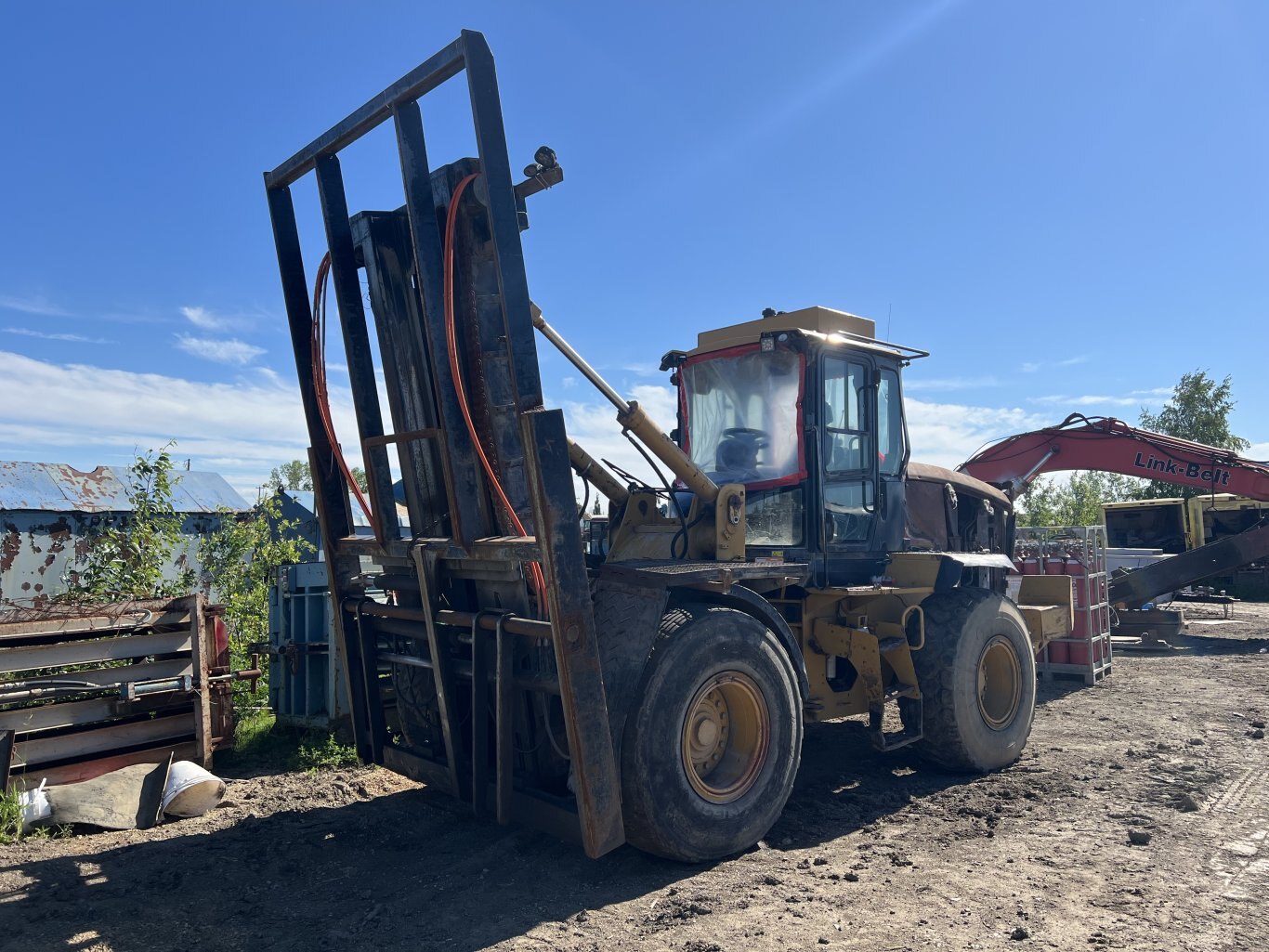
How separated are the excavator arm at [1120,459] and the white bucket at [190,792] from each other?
33.7 feet

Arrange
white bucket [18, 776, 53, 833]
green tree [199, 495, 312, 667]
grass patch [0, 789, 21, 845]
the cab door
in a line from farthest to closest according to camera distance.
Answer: green tree [199, 495, 312, 667] < the cab door < white bucket [18, 776, 53, 833] < grass patch [0, 789, 21, 845]

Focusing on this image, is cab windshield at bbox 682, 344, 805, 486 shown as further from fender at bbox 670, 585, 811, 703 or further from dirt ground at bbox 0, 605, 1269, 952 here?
dirt ground at bbox 0, 605, 1269, 952

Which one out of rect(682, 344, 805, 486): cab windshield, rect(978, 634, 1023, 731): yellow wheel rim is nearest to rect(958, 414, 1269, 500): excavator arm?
rect(978, 634, 1023, 731): yellow wheel rim

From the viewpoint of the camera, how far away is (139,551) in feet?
25.5

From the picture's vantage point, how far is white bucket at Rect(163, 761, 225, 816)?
5496 millimetres

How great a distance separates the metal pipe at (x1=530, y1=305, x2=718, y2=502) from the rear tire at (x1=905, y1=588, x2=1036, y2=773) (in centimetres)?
216

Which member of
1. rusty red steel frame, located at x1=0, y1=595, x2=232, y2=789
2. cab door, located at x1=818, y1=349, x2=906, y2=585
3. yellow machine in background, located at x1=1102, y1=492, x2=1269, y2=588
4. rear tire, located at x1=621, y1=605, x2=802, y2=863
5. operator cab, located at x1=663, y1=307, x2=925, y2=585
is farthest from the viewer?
yellow machine in background, located at x1=1102, y1=492, x2=1269, y2=588

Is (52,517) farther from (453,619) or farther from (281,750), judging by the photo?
(453,619)

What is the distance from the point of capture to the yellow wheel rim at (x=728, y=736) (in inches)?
178

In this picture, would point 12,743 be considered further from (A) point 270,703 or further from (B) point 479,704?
(B) point 479,704

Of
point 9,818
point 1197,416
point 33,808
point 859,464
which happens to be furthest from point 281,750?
point 1197,416

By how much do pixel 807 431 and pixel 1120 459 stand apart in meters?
8.97

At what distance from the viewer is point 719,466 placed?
6191 mm

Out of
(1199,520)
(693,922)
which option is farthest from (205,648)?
(1199,520)
